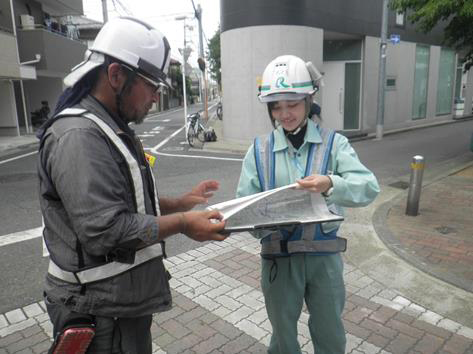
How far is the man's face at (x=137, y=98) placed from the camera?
158cm

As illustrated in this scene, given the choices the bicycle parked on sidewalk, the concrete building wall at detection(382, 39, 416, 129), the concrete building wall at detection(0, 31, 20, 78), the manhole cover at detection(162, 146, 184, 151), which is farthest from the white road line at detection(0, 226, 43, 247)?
the concrete building wall at detection(382, 39, 416, 129)

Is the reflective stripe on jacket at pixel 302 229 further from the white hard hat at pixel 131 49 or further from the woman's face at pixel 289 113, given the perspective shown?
the white hard hat at pixel 131 49

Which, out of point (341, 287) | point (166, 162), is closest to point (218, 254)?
point (341, 287)

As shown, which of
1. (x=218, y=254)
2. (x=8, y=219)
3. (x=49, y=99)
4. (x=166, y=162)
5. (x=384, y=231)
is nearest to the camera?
(x=218, y=254)

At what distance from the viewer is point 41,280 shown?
4203 millimetres

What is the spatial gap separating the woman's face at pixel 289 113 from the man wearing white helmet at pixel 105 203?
0.72 m

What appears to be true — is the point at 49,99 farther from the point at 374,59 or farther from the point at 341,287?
the point at 341,287

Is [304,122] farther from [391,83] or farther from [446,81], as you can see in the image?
[446,81]

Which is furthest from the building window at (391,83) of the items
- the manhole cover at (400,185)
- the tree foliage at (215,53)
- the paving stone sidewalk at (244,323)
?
the tree foliage at (215,53)

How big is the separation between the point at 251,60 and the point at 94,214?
13.0 metres

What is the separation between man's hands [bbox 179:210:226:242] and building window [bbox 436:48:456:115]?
23.5m

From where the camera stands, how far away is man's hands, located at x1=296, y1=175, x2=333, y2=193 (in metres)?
1.83

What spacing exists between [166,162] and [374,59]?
1058 centimetres

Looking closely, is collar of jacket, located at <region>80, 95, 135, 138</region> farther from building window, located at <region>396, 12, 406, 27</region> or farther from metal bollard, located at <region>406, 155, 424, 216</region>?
building window, located at <region>396, 12, 406, 27</region>
